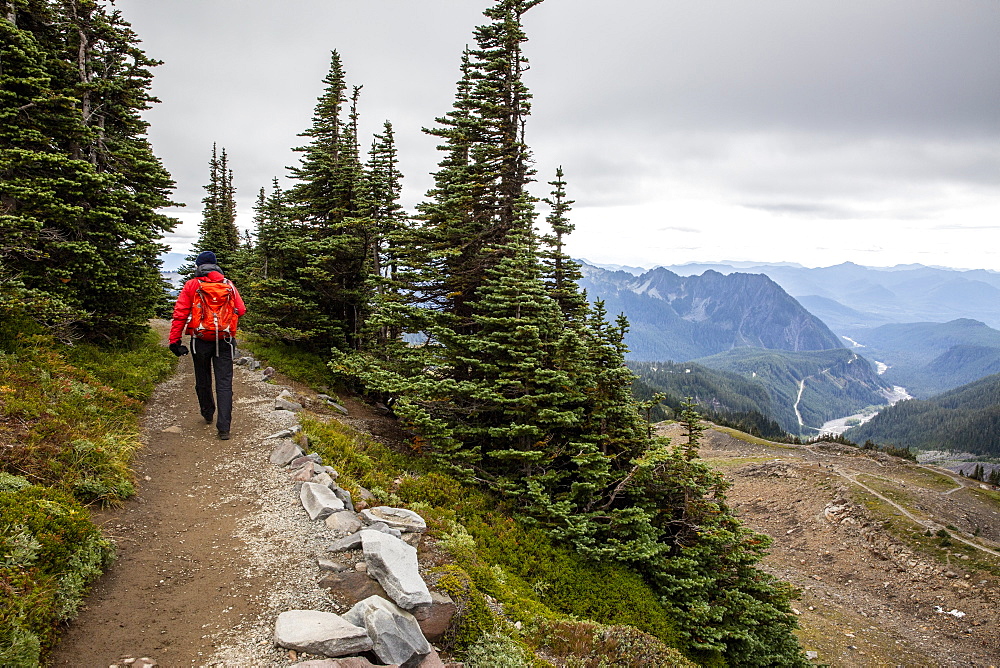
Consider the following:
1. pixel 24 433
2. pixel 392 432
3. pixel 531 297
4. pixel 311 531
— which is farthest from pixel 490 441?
pixel 24 433

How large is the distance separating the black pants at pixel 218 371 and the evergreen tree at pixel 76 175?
438 cm

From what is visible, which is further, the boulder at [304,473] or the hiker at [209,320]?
the hiker at [209,320]

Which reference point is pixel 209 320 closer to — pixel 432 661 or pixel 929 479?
pixel 432 661

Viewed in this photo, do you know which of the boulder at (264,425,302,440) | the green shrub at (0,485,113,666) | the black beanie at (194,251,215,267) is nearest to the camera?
the green shrub at (0,485,113,666)

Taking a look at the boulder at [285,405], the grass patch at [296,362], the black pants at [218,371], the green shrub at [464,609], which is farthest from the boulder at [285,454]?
the grass patch at [296,362]

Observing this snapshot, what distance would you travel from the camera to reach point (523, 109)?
53.9 ft

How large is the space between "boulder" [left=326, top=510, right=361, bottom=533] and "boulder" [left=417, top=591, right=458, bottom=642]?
6.08 feet

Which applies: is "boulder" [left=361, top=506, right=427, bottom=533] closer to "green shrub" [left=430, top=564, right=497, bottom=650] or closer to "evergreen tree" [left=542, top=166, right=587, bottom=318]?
"green shrub" [left=430, top=564, right=497, bottom=650]

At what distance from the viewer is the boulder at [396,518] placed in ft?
26.0

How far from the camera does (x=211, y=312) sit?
31.7ft

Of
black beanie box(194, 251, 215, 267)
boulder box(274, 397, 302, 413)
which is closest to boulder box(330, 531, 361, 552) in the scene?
black beanie box(194, 251, 215, 267)

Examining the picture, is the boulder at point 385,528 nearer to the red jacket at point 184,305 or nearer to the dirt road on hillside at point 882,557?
the red jacket at point 184,305

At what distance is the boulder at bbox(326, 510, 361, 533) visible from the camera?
7430 mm

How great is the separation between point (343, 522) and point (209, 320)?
17.7ft
